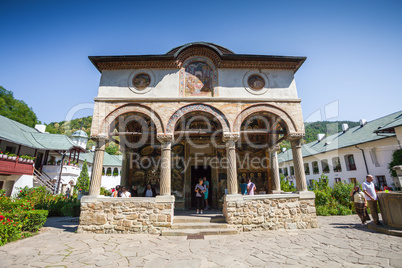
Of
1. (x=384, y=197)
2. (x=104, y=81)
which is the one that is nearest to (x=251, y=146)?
(x=384, y=197)

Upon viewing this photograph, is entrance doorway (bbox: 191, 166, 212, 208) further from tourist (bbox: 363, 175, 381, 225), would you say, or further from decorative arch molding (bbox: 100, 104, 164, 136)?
tourist (bbox: 363, 175, 381, 225)

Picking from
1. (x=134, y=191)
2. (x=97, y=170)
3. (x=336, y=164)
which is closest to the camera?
(x=97, y=170)

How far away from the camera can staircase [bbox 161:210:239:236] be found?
6487mm

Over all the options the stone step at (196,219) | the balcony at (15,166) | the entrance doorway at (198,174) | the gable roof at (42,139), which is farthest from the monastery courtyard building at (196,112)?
the gable roof at (42,139)

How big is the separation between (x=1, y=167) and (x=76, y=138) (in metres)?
23.5

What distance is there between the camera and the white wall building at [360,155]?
15770 millimetres

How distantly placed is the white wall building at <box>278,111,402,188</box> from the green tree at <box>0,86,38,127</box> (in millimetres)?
41280

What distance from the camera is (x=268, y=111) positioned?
834 cm

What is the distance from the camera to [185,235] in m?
6.43

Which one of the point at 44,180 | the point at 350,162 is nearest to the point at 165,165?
the point at 44,180

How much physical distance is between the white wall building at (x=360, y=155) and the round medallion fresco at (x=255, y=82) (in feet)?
42.1

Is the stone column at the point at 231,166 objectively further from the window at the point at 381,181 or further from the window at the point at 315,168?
the window at the point at 315,168

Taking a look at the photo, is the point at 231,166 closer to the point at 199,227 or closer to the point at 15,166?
the point at 199,227

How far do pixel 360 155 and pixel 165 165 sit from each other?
20232 mm
